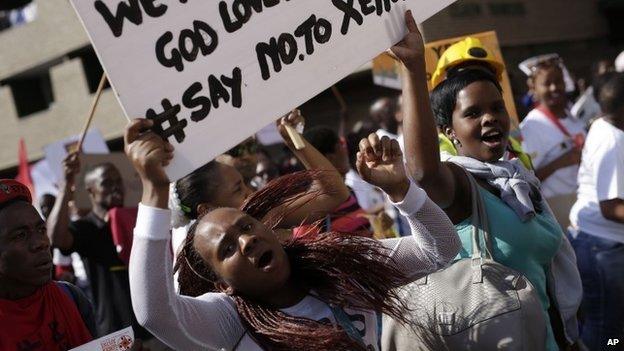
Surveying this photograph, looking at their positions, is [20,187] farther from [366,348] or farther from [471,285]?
[471,285]

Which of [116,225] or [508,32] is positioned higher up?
[116,225]

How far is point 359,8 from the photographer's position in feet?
8.85

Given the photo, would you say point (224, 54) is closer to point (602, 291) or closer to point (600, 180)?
point (600, 180)

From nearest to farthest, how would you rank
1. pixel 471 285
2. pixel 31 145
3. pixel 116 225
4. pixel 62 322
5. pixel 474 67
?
pixel 471 285
pixel 62 322
pixel 474 67
pixel 116 225
pixel 31 145

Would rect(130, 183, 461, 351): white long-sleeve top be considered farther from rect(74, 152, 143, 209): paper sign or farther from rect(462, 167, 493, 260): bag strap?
rect(74, 152, 143, 209): paper sign

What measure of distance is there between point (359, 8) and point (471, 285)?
944 millimetres

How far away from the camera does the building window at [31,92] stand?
71.7 ft

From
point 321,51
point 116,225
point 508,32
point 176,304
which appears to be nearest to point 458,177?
point 321,51

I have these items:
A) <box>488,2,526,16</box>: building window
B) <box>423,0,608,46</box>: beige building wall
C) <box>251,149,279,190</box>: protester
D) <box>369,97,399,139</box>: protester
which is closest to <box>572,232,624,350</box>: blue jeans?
<box>251,149,279,190</box>: protester

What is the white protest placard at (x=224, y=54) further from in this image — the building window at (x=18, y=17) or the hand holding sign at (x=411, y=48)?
the building window at (x=18, y=17)

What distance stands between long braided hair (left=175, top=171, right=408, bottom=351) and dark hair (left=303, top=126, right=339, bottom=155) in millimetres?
2481

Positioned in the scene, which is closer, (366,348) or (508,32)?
(366,348)

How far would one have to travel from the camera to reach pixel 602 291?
12.7 ft

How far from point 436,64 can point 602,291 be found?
5.29 ft
